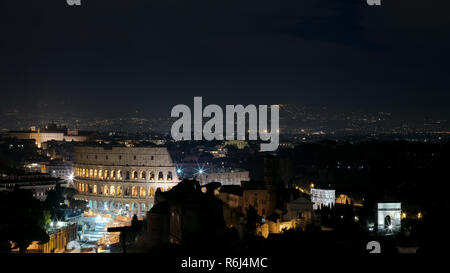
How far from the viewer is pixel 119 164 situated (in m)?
52.2

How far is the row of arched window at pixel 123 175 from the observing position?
5100 cm

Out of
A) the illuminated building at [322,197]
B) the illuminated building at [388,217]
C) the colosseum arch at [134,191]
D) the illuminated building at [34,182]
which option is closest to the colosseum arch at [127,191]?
the colosseum arch at [134,191]

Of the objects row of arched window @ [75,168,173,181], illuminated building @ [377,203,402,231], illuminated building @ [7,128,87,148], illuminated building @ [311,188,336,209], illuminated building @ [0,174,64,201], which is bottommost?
illuminated building @ [377,203,402,231]

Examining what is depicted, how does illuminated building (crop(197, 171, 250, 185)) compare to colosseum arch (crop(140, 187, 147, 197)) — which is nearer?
colosseum arch (crop(140, 187, 147, 197))

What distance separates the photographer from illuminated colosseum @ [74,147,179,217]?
4956cm

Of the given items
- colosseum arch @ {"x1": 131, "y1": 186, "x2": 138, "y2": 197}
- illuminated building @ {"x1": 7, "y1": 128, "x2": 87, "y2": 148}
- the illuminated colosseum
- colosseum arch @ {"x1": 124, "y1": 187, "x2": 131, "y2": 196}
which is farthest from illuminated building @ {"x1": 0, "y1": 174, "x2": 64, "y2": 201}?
illuminated building @ {"x1": 7, "y1": 128, "x2": 87, "y2": 148}

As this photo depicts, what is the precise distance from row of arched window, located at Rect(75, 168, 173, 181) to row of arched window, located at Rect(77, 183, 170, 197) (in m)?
1.09

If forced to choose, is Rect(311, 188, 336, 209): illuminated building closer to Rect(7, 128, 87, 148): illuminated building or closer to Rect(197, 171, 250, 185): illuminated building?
Answer: Rect(197, 171, 250, 185): illuminated building

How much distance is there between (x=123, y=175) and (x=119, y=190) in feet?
5.32

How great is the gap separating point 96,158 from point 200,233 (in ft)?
113

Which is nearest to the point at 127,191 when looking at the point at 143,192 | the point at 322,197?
the point at 143,192

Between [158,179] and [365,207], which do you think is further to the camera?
[158,179]
